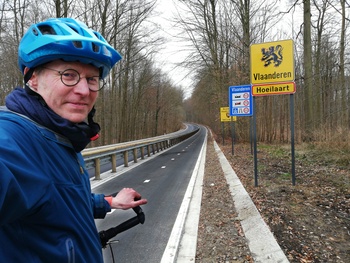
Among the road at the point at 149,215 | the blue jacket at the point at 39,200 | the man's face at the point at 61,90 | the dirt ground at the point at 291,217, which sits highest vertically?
the man's face at the point at 61,90

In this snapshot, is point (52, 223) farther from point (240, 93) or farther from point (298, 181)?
point (240, 93)

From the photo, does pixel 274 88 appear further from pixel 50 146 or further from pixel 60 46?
pixel 50 146

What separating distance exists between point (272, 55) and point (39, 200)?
6826 millimetres

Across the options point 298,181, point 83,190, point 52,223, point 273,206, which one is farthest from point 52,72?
point 298,181

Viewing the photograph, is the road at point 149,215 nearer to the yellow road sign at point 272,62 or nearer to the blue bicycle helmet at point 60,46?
the blue bicycle helmet at point 60,46

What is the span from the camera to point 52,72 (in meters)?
1.31

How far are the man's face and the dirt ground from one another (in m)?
2.72

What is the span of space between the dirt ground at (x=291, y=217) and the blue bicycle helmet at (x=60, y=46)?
2.87 metres

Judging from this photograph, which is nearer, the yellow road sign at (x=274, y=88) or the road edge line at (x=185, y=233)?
the road edge line at (x=185, y=233)

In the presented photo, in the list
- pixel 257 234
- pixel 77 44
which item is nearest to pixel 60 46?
pixel 77 44

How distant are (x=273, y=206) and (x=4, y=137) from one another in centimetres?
481

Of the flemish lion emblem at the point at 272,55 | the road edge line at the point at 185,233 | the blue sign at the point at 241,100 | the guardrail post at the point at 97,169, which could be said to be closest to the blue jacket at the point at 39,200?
the road edge line at the point at 185,233

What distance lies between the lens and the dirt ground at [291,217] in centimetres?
319

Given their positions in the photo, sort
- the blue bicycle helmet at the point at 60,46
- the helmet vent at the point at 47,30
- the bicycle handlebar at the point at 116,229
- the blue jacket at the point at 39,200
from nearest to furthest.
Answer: the blue jacket at the point at 39,200 < the blue bicycle helmet at the point at 60,46 < the helmet vent at the point at 47,30 < the bicycle handlebar at the point at 116,229
